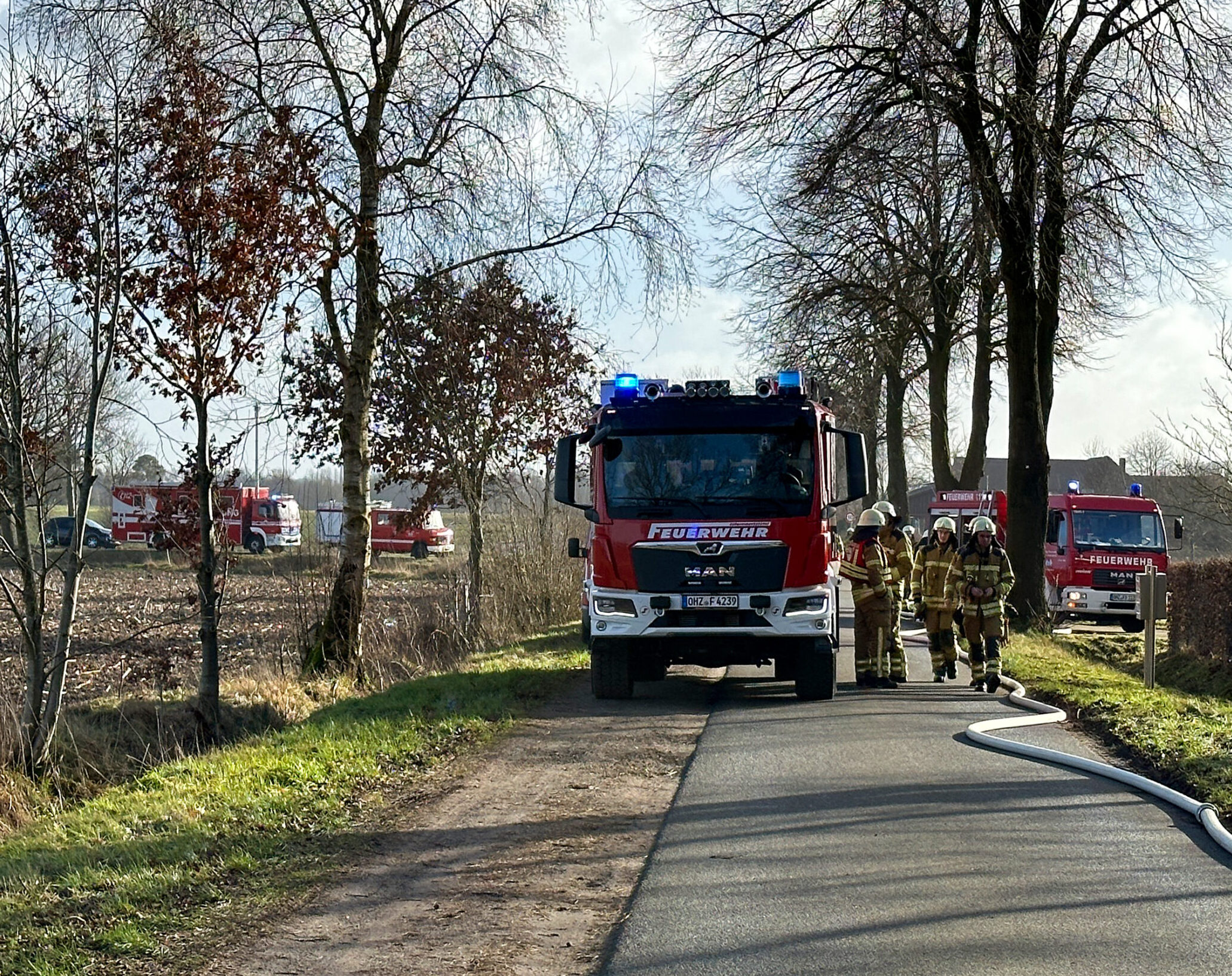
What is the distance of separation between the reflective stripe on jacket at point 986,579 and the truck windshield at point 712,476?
8.20 ft

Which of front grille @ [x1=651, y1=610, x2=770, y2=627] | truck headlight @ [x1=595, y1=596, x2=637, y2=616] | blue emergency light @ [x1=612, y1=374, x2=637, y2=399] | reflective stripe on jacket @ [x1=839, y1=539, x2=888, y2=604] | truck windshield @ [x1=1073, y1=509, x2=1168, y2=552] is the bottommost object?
front grille @ [x1=651, y1=610, x2=770, y2=627]

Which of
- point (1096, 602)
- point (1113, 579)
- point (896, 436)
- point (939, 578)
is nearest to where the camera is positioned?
point (939, 578)

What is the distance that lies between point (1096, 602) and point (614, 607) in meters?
18.0

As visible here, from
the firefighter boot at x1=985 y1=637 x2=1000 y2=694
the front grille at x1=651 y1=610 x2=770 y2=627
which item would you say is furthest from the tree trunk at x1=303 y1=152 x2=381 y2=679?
the firefighter boot at x1=985 y1=637 x2=1000 y2=694

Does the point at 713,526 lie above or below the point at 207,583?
above

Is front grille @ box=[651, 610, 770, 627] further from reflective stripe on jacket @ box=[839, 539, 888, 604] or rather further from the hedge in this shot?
the hedge

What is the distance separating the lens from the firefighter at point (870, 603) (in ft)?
46.3

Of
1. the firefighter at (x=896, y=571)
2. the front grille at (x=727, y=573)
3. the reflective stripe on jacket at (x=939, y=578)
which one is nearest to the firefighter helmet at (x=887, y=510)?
the firefighter at (x=896, y=571)

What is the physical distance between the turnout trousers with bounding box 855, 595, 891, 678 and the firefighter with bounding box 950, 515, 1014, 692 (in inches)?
33.7

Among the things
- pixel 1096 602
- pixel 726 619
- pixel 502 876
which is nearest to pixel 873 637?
pixel 726 619

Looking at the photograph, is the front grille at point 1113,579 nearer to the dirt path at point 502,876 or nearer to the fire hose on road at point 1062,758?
the fire hose on road at point 1062,758

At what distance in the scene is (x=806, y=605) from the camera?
12.7m

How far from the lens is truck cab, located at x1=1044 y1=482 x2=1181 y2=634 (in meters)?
27.8

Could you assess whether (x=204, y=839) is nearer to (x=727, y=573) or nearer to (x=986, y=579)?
(x=727, y=573)
